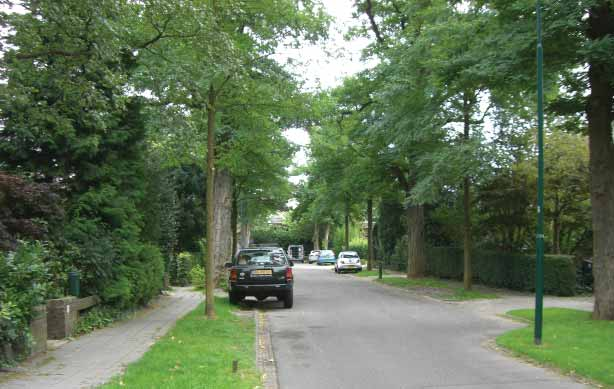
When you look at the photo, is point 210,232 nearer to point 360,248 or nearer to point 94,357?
point 94,357

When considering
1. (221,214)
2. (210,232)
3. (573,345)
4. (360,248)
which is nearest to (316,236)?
(360,248)

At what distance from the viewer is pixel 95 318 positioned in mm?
12008

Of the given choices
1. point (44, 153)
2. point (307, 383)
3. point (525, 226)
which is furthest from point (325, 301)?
point (307, 383)

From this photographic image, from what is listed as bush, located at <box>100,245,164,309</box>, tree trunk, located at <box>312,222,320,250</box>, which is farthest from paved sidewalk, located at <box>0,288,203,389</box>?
tree trunk, located at <box>312,222,320,250</box>

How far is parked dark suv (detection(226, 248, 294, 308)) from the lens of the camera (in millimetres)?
17062

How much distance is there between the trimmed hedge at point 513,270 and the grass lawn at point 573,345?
677 centimetres

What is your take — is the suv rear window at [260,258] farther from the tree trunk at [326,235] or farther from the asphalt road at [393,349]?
the tree trunk at [326,235]

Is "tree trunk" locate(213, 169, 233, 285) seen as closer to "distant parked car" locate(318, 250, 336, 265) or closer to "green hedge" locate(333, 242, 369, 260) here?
"distant parked car" locate(318, 250, 336, 265)

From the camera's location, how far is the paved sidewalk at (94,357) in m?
7.02

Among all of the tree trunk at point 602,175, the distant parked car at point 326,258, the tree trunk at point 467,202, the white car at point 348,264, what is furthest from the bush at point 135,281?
the distant parked car at point 326,258

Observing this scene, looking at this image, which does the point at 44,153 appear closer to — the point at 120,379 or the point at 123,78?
the point at 123,78

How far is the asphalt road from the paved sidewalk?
2.36 metres

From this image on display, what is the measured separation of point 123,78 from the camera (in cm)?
1086

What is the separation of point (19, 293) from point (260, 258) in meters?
10.00
